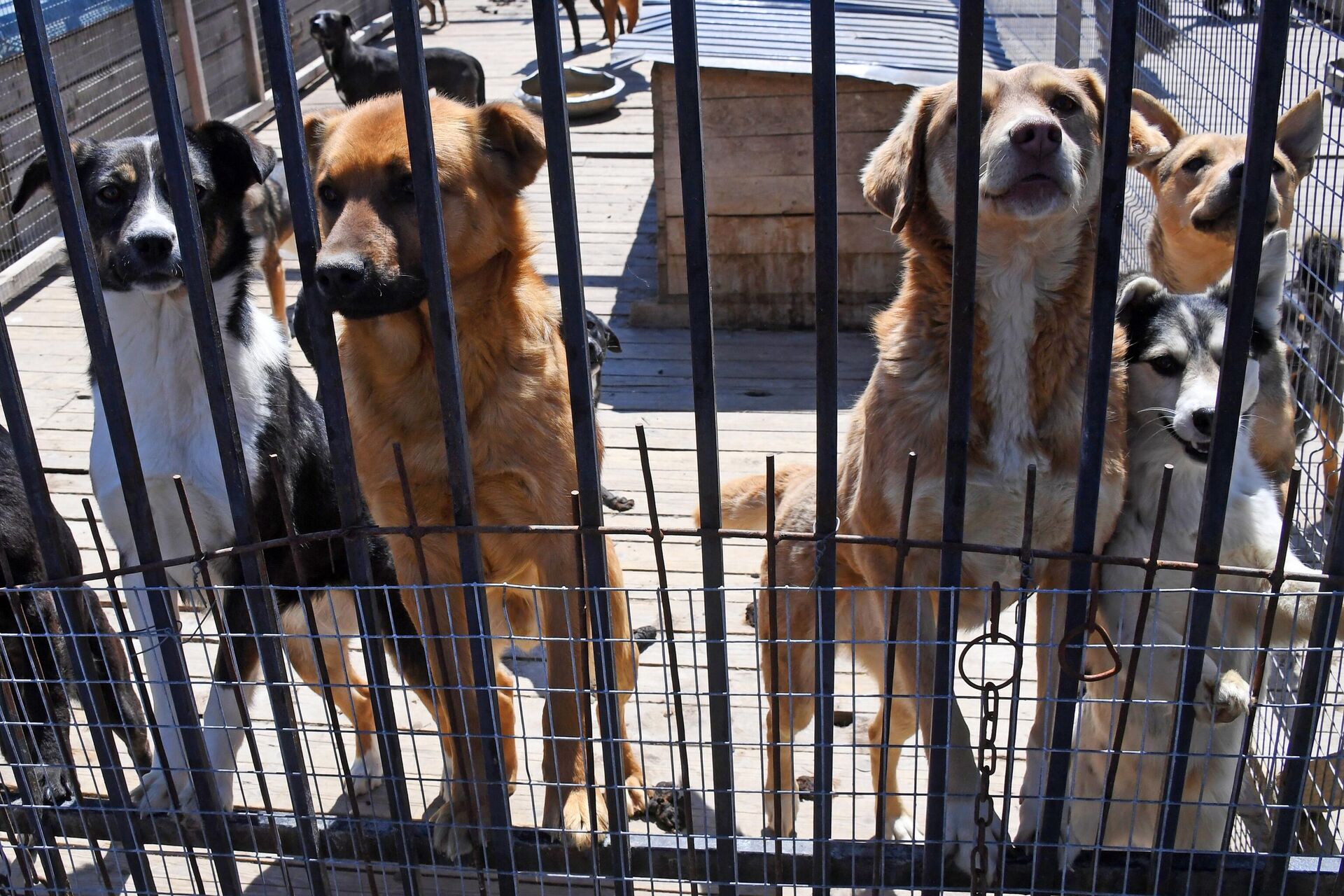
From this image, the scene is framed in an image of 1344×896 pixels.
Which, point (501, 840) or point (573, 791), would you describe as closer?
point (501, 840)

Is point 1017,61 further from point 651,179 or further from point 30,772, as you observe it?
point 30,772

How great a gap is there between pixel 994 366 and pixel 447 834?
5.42 feet

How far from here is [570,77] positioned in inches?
420

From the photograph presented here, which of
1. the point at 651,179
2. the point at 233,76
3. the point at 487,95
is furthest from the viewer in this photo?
the point at 487,95

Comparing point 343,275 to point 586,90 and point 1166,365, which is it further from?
point 586,90

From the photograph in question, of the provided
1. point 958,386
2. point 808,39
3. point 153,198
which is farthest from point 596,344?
point 808,39

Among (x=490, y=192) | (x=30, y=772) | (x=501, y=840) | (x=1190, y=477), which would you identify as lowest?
(x=30, y=772)

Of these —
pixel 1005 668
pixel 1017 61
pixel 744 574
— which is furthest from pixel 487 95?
pixel 1005 668

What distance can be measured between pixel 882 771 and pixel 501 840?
81 centimetres

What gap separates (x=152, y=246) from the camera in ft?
8.98

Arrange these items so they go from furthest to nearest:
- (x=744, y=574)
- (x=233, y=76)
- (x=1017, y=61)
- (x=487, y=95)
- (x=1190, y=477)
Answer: (x=487, y=95)
(x=233, y=76)
(x=1017, y=61)
(x=744, y=574)
(x=1190, y=477)

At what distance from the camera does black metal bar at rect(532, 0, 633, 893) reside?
1597 mm

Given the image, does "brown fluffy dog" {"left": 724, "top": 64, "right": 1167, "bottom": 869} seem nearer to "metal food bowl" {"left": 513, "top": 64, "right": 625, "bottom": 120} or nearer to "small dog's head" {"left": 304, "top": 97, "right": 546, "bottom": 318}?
"small dog's head" {"left": 304, "top": 97, "right": 546, "bottom": 318}

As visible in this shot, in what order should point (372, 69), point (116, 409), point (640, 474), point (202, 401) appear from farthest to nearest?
1. point (372, 69)
2. point (640, 474)
3. point (202, 401)
4. point (116, 409)
